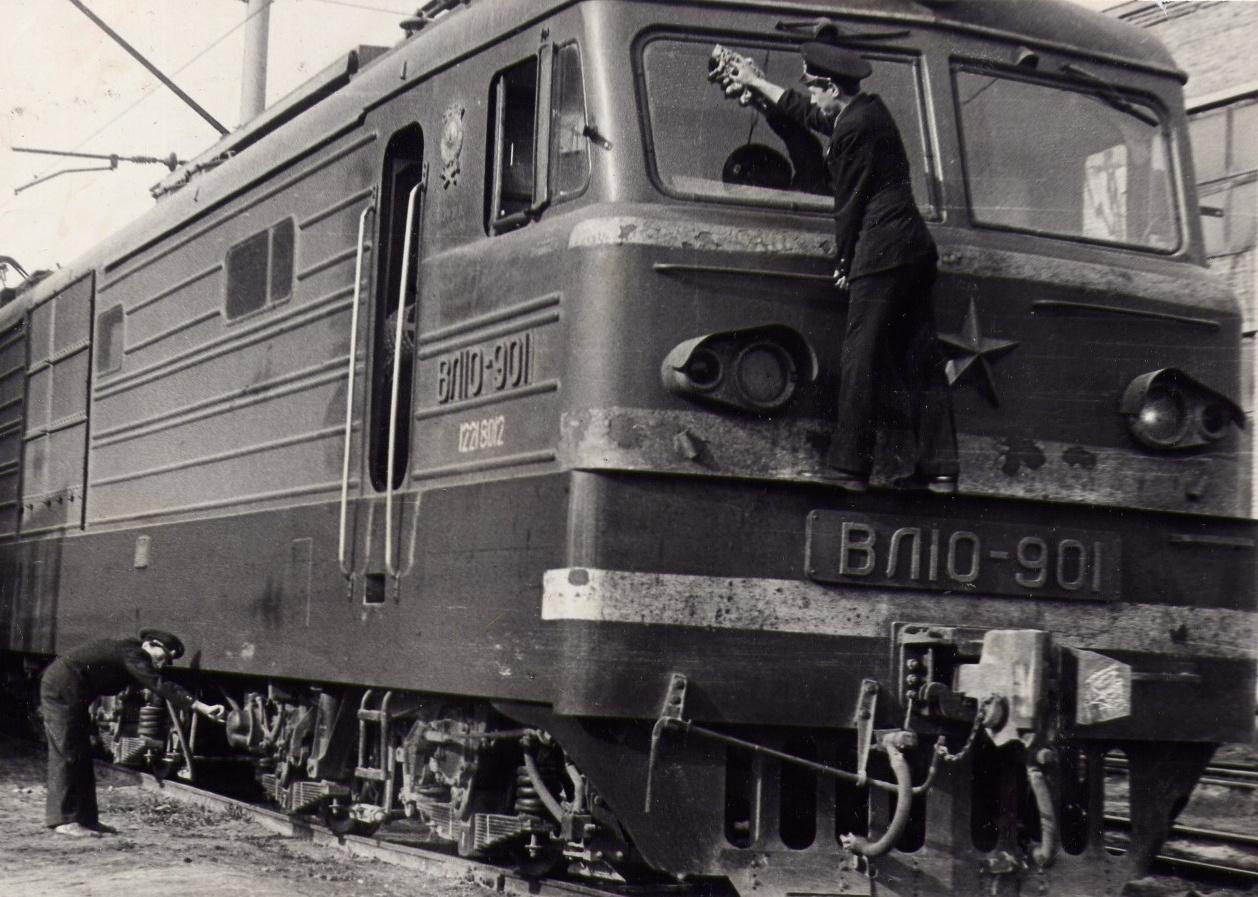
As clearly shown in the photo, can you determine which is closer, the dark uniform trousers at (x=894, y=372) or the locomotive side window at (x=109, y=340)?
the dark uniform trousers at (x=894, y=372)

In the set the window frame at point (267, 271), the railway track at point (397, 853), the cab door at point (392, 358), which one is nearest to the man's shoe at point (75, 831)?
the railway track at point (397, 853)

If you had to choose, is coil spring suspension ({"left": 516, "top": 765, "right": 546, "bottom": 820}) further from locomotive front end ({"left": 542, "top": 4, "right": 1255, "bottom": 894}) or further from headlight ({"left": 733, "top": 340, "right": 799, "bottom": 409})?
headlight ({"left": 733, "top": 340, "right": 799, "bottom": 409})

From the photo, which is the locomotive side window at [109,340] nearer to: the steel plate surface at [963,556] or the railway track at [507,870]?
the railway track at [507,870]

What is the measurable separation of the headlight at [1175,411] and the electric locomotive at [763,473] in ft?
0.03

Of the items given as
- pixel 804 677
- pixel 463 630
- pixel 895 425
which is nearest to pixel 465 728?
pixel 463 630

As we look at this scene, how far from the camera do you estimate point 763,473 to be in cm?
569

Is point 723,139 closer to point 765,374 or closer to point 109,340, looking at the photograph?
point 765,374

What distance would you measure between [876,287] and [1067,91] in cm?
134

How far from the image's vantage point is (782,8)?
5.98m

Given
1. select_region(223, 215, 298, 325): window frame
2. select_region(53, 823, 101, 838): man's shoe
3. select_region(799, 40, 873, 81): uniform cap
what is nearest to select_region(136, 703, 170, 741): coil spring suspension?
select_region(53, 823, 101, 838): man's shoe

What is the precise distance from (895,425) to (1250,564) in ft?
5.04

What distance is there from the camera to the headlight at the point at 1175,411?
6.12 metres

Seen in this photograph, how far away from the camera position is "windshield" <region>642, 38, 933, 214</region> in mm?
5895

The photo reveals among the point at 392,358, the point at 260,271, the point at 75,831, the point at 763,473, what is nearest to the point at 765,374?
the point at 763,473
